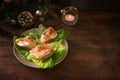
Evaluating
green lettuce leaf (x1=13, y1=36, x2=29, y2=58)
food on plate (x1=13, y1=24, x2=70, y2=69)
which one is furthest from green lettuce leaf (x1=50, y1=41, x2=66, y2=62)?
green lettuce leaf (x1=13, y1=36, x2=29, y2=58)

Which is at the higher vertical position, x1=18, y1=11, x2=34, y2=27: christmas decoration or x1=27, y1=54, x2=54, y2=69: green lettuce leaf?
x1=18, y1=11, x2=34, y2=27: christmas decoration

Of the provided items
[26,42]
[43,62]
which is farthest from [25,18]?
[43,62]

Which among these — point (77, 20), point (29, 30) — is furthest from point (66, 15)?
point (29, 30)

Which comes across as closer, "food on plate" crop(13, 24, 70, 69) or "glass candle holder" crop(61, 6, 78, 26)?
"food on plate" crop(13, 24, 70, 69)

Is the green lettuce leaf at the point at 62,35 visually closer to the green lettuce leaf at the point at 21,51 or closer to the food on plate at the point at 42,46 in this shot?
the food on plate at the point at 42,46

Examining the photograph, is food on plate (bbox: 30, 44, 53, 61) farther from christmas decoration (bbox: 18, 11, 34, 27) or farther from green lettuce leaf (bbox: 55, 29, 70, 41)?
christmas decoration (bbox: 18, 11, 34, 27)

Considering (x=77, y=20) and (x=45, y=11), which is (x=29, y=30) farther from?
(x=77, y=20)

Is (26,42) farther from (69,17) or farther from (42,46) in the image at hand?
(69,17)
